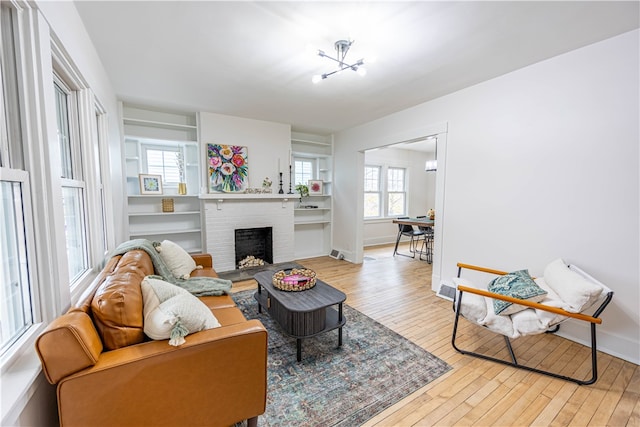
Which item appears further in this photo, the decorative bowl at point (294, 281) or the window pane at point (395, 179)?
the window pane at point (395, 179)

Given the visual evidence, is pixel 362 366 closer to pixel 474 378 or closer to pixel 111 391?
pixel 474 378

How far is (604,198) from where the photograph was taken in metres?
2.12

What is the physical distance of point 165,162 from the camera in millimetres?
4082

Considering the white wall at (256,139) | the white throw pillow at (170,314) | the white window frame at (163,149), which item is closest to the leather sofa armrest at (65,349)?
the white throw pillow at (170,314)

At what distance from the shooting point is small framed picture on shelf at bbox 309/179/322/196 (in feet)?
17.5

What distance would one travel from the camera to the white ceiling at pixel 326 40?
5.64ft

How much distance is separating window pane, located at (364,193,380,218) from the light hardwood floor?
3.78 m

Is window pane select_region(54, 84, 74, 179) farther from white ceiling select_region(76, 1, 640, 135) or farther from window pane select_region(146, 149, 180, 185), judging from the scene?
window pane select_region(146, 149, 180, 185)

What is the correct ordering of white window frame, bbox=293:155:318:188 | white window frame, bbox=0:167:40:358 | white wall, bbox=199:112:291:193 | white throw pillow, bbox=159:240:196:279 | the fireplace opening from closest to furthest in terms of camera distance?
white window frame, bbox=0:167:40:358
white throw pillow, bbox=159:240:196:279
white wall, bbox=199:112:291:193
the fireplace opening
white window frame, bbox=293:155:318:188

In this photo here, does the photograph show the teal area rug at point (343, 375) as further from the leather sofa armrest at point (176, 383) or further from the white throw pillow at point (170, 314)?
the white throw pillow at point (170, 314)

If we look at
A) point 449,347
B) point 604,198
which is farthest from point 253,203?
point 604,198

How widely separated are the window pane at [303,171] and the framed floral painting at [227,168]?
1180mm

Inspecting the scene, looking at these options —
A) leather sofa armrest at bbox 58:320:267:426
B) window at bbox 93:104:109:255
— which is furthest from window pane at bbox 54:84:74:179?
leather sofa armrest at bbox 58:320:267:426

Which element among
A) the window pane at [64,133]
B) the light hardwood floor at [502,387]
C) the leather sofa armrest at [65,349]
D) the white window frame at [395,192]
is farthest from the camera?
the white window frame at [395,192]
